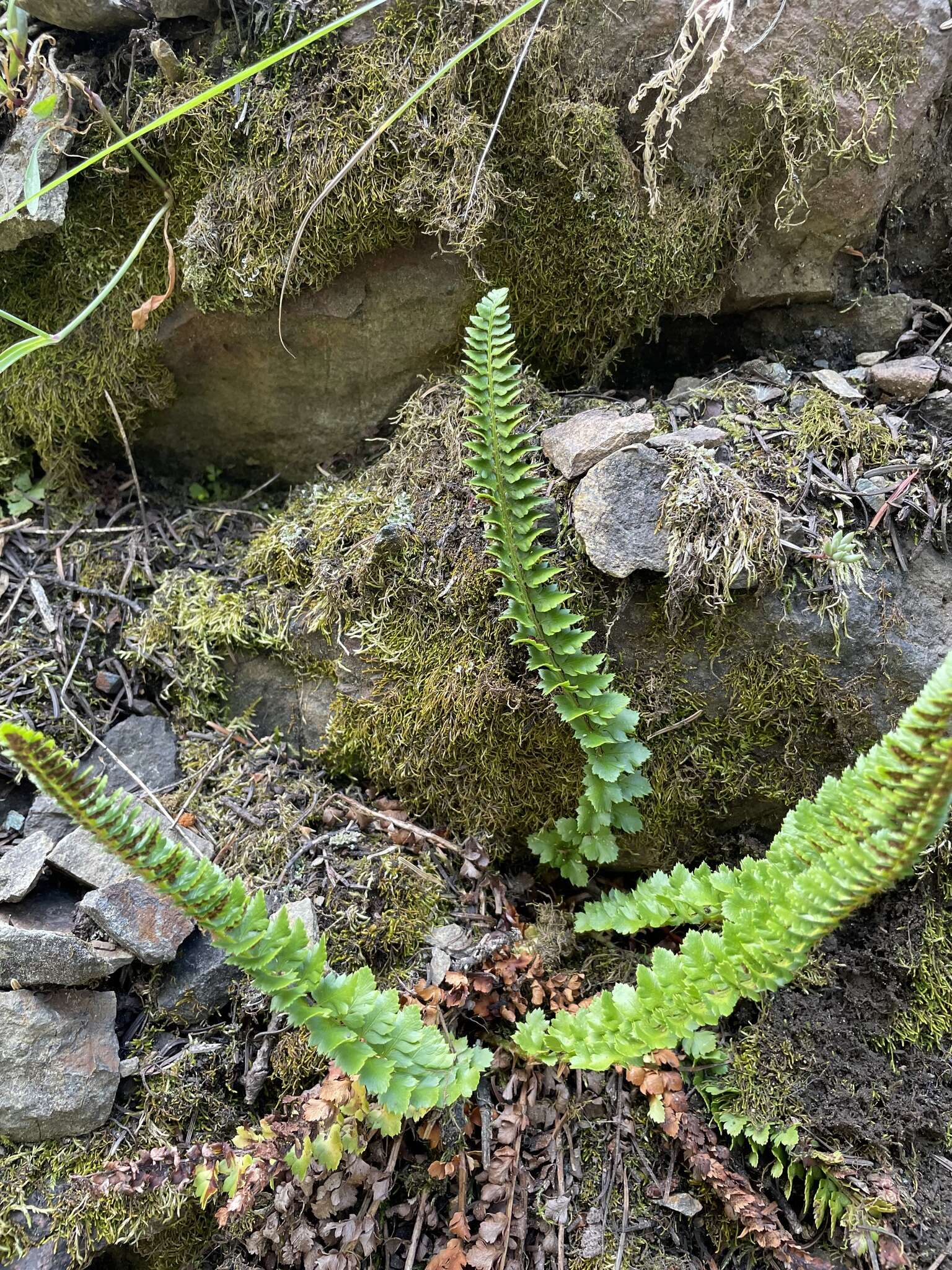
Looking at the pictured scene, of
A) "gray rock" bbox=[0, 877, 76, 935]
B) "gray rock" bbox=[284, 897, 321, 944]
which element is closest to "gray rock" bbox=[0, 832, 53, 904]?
"gray rock" bbox=[0, 877, 76, 935]

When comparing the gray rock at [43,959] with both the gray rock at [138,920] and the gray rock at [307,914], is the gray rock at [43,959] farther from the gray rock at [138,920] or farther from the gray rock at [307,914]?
the gray rock at [307,914]

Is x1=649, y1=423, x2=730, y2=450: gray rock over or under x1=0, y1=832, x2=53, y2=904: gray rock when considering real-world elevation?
over

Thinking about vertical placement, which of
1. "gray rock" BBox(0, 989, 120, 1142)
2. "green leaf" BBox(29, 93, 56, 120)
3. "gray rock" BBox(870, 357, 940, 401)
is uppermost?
"green leaf" BBox(29, 93, 56, 120)

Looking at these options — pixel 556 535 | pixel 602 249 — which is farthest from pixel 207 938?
pixel 602 249

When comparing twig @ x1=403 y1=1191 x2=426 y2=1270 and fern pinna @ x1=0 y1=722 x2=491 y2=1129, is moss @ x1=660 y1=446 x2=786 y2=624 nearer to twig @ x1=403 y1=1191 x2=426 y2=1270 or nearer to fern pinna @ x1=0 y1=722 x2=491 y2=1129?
fern pinna @ x1=0 y1=722 x2=491 y2=1129

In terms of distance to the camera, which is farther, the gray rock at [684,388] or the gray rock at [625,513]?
the gray rock at [684,388]

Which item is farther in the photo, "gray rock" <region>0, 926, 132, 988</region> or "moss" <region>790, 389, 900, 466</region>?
"moss" <region>790, 389, 900, 466</region>

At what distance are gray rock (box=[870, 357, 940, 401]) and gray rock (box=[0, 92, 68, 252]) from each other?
3.52 metres

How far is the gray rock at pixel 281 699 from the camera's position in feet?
11.5

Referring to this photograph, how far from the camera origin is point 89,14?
325 centimetres

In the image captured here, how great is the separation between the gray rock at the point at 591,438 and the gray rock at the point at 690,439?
2.1 inches

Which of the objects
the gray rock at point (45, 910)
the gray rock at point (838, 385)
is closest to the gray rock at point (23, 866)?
the gray rock at point (45, 910)

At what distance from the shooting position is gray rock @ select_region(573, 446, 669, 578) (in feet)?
9.78

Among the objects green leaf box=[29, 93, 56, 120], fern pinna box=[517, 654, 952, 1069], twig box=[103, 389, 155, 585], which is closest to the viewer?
fern pinna box=[517, 654, 952, 1069]
